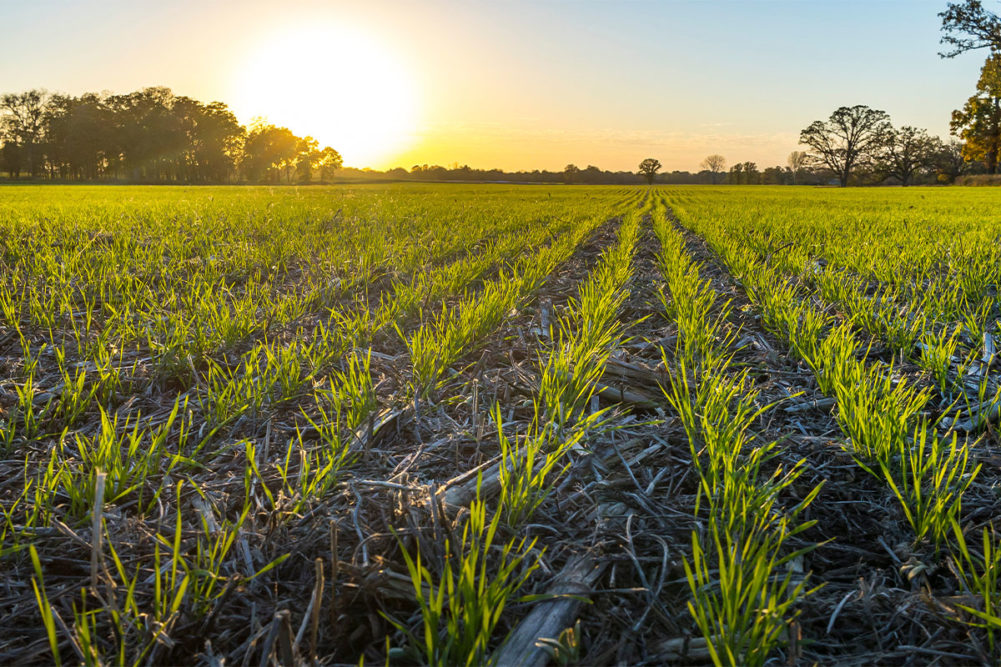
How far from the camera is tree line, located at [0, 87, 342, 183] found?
71438 millimetres

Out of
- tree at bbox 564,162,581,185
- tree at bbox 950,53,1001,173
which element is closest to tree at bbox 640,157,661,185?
tree at bbox 564,162,581,185

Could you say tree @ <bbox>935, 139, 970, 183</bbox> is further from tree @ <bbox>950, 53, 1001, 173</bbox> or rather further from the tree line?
the tree line

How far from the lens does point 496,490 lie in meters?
1.74

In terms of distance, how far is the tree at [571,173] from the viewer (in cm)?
9206

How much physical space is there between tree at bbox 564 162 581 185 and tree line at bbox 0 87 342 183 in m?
41.0

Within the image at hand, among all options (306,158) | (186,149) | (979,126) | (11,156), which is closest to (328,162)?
(306,158)

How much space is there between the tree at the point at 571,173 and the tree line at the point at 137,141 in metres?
41.0

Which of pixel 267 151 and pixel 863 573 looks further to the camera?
pixel 267 151

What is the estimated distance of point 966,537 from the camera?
5.10ft

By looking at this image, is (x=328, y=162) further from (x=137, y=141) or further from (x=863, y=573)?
(x=863, y=573)

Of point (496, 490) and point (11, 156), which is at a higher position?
point (11, 156)

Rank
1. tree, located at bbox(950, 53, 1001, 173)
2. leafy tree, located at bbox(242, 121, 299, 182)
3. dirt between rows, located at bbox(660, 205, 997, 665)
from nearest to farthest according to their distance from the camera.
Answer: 1. dirt between rows, located at bbox(660, 205, 997, 665)
2. tree, located at bbox(950, 53, 1001, 173)
3. leafy tree, located at bbox(242, 121, 299, 182)

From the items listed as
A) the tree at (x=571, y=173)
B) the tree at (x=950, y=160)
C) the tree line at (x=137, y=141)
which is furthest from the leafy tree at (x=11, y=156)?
the tree at (x=950, y=160)

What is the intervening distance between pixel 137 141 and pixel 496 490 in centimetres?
8768
